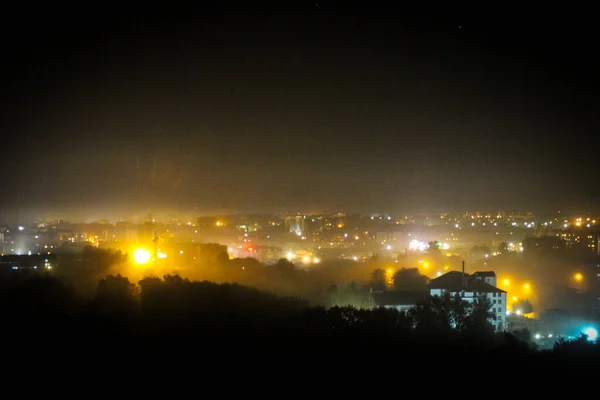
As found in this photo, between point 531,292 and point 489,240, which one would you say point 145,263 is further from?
point 489,240

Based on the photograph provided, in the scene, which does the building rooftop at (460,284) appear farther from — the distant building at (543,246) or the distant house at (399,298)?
the distant building at (543,246)

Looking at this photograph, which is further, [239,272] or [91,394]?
[239,272]

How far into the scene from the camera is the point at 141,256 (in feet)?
57.9

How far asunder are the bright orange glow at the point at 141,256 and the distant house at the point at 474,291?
9254 mm

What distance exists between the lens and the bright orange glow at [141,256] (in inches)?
665

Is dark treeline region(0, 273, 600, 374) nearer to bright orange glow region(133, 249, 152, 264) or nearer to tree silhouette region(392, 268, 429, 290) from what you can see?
tree silhouette region(392, 268, 429, 290)

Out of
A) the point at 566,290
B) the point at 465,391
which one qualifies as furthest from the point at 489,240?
the point at 465,391

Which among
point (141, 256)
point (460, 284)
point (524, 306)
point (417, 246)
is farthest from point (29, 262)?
point (417, 246)

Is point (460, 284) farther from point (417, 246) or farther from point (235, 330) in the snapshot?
point (417, 246)

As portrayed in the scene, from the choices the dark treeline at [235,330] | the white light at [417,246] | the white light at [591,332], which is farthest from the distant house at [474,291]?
the white light at [417,246]

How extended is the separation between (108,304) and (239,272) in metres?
7.48

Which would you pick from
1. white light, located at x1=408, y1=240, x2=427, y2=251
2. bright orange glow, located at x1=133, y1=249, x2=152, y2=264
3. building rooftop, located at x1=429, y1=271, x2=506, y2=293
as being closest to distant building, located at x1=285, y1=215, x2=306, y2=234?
white light, located at x1=408, y1=240, x2=427, y2=251

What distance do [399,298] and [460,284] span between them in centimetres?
144

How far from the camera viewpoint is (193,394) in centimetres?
459
